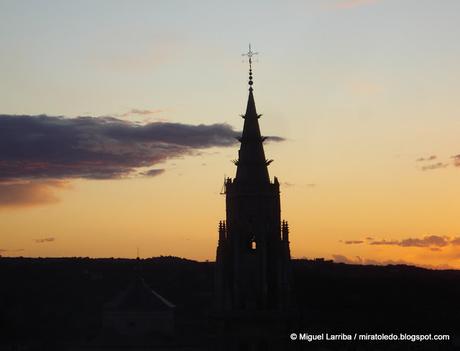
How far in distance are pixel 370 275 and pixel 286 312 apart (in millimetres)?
92938

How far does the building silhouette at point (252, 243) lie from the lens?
49156 millimetres

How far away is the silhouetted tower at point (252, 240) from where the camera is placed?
49281 mm

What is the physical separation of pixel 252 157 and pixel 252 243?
4.02m

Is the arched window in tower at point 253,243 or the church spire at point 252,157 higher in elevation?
the church spire at point 252,157

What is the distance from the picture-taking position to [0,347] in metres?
107

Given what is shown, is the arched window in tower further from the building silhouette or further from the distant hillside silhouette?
the distant hillside silhouette

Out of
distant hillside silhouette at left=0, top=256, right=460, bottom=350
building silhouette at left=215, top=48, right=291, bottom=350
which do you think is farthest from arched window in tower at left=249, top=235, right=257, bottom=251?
distant hillside silhouette at left=0, top=256, right=460, bottom=350

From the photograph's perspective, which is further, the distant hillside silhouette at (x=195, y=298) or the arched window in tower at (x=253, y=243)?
the distant hillside silhouette at (x=195, y=298)

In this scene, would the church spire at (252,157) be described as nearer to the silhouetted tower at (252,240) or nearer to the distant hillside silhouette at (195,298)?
the silhouetted tower at (252,240)

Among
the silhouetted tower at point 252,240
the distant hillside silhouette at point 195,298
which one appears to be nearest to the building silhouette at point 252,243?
the silhouetted tower at point 252,240

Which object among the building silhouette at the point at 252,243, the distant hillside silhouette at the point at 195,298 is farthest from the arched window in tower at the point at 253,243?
the distant hillside silhouette at the point at 195,298

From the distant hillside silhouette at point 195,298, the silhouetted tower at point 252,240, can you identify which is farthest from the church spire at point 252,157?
the distant hillside silhouette at point 195,298

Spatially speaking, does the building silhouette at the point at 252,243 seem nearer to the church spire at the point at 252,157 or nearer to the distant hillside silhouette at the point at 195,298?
the church spire at the point at 252,157

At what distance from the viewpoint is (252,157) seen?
4984 centimetres
